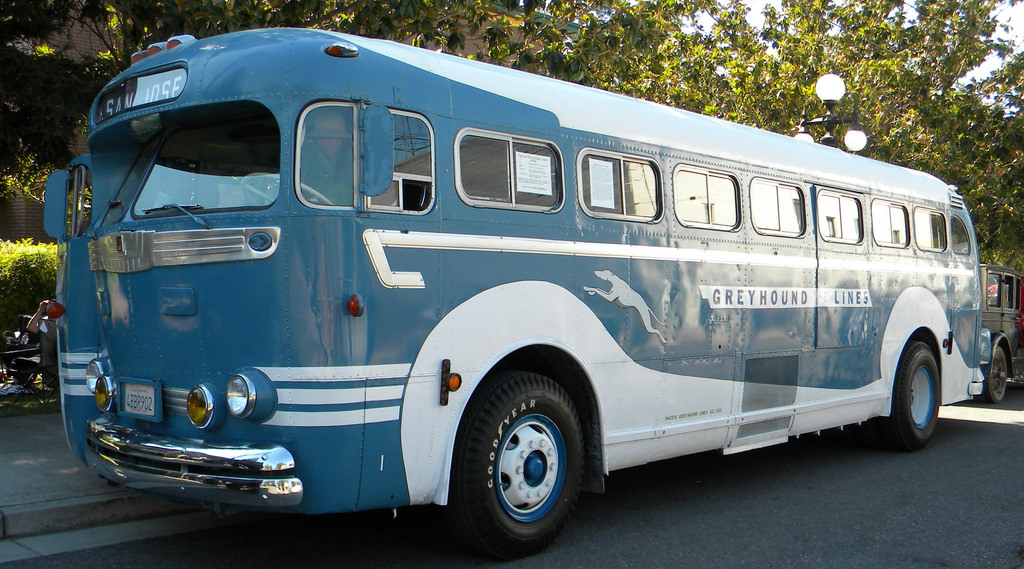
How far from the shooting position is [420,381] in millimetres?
5316

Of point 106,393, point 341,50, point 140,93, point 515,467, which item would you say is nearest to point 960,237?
point 515,467

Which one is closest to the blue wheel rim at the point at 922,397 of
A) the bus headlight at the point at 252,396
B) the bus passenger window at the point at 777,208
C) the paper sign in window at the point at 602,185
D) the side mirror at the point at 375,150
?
the bus passenger window at the point at 777,208

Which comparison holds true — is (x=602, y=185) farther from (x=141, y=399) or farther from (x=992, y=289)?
(x=992, y=289)

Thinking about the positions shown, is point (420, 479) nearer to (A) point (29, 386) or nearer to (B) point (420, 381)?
(B) point (420, 381)

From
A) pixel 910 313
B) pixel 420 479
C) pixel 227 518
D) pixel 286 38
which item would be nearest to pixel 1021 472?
pixel 910 313

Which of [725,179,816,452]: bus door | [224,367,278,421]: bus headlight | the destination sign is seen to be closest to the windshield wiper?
the destination sign

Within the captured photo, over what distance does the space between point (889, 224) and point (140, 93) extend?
7175 millimetres

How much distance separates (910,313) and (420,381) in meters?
6.52

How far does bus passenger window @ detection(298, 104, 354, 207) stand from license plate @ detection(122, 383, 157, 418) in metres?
1.46

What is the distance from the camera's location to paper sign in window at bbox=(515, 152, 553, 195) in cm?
598

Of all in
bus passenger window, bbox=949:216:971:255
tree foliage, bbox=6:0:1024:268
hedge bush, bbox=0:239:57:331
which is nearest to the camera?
bus passenger window, bbox=949:216:971:255

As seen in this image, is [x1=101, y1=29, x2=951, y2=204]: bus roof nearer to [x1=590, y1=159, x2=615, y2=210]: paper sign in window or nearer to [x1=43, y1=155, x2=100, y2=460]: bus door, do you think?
[x1=590, y1=159, x2=615, y2=210]: paper sign in window

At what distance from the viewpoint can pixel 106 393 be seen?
5.72 metres

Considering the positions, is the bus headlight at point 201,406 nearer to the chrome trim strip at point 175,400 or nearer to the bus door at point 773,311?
the chrome trim strip at point 175,400
